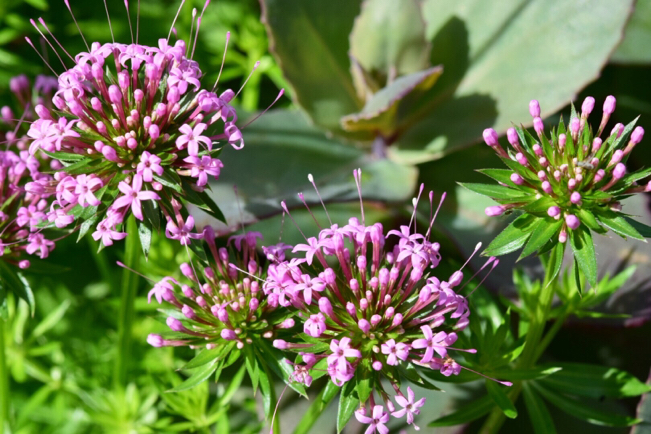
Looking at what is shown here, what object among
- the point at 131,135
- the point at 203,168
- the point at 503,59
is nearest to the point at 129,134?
the point at 131,135

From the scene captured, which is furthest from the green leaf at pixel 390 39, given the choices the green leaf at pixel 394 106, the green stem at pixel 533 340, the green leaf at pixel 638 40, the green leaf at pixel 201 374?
the green leaf at pixel 201 374

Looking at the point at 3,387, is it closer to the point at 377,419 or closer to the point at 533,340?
the point at 377,419

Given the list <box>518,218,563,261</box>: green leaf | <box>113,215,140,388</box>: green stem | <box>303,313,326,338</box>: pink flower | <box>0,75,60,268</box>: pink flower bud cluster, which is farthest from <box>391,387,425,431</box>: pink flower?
<box>0,75,60,268</box>: pink flower bud cluster

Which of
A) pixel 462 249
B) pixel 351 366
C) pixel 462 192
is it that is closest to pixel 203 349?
pixel 351 366

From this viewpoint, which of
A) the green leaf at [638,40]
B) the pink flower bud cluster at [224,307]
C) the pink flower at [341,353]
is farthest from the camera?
the green leaf at [638,40]

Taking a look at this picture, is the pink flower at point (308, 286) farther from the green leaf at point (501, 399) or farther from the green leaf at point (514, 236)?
the green leaf at point (501, 399)

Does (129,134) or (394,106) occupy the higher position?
(129,134)
